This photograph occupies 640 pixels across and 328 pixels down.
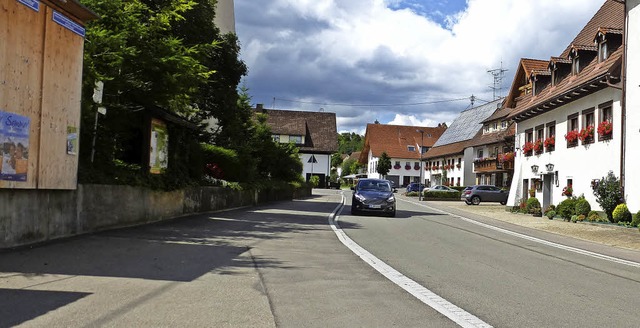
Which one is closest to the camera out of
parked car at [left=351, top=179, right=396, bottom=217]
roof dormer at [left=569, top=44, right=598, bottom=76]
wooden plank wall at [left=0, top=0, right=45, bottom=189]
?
wooden plank wall at [left=0, top=0, right=45, bottom=189]

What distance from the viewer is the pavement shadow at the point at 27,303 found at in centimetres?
519

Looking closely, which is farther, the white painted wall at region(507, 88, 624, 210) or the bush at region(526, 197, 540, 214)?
the bush at region(526, 197, 540, 214)

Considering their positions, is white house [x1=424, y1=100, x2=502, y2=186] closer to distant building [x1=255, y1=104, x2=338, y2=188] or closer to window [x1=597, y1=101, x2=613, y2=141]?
distant building [x1=255, y1=104, x2=338, y2=188]

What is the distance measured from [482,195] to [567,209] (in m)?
20.0

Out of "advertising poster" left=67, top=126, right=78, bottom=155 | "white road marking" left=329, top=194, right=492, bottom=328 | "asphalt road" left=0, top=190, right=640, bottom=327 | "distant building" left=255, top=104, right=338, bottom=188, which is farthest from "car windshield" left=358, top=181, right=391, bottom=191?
"distant building" left=255, top=104, right=338, bottom=188

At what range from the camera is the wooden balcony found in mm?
52384

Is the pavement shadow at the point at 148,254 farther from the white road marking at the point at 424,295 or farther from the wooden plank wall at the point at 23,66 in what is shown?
the white road marking at the point at 424,295

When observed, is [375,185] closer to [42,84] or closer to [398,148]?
[42,84]

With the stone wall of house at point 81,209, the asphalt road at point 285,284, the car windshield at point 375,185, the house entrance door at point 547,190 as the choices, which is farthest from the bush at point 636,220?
the stone wall of house at point 81,209

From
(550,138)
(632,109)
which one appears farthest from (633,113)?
(550,138)

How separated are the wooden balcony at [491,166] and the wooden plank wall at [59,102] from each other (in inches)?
1736

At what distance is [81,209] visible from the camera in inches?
461

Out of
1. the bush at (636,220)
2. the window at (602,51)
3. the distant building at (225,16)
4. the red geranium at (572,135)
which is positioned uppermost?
the distant building at (225,16)

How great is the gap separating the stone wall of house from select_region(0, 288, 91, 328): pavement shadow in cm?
339
